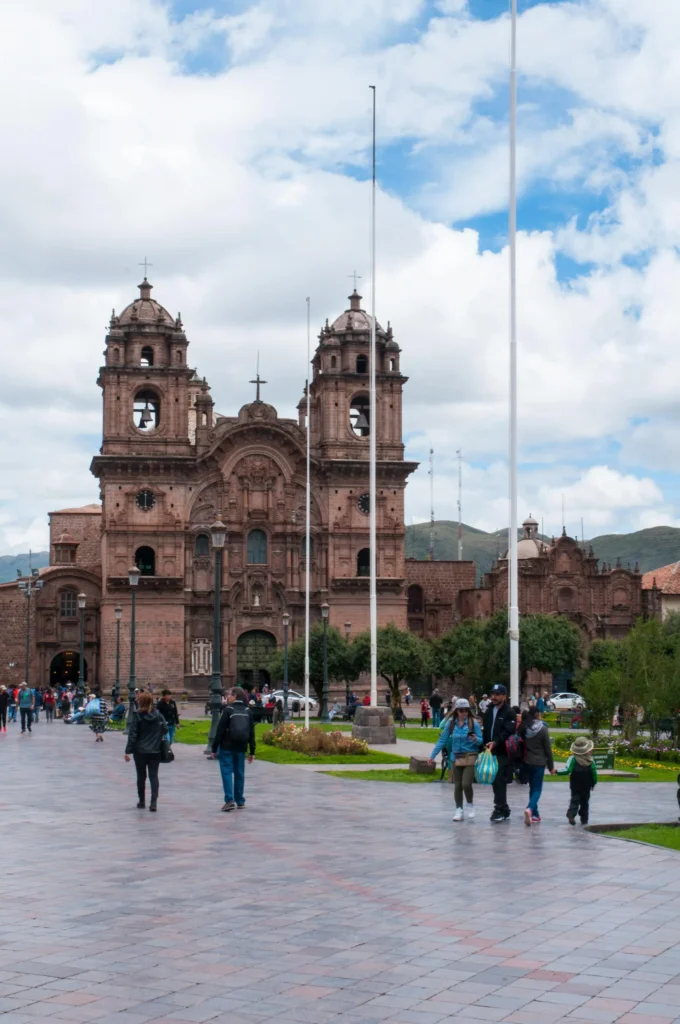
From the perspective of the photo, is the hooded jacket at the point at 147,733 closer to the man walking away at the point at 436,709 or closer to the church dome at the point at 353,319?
the man walking away at the point at 436,709

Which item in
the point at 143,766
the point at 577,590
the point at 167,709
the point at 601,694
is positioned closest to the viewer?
the point at 143,766

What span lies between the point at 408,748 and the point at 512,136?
48.4 feet

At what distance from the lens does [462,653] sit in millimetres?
62031

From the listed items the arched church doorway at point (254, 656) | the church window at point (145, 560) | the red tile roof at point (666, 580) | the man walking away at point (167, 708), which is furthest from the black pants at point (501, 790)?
the red tile roof at point (666, 580)

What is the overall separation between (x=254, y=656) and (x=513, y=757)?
5167 centimetres

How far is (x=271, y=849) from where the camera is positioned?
46.6ft

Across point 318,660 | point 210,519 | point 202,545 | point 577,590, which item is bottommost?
point 318,660

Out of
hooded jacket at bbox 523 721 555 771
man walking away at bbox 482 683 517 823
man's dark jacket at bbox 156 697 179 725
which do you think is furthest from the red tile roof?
hooded jacket at bbox 523 721 555 771

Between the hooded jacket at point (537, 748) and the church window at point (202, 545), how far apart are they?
5163 centimetres

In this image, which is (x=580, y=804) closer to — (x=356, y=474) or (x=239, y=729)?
(x=239, y=729)

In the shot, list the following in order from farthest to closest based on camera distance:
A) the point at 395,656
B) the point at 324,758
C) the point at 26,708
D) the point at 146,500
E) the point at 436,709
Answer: the point at 146,500 → the point at 395,656 → the point at 436,709 → the point at 26,708 → the point at 324,758

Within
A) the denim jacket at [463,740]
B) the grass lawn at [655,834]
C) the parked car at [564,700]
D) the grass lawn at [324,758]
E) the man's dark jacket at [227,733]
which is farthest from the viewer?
the parked car at [564,700]

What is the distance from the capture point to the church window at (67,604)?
6956 centimetres

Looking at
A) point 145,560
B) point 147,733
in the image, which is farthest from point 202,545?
point 147,733
